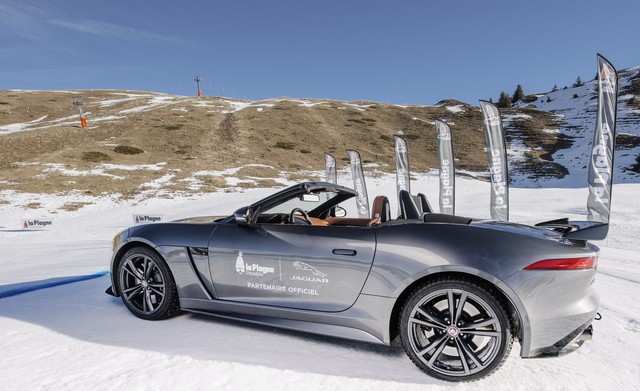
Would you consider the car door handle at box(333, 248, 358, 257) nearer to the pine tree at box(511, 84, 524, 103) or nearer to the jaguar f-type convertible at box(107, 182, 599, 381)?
the jaguar f-type convertible at box(107, 182, 599, 381)

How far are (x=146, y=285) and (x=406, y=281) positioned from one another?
94.6 inches

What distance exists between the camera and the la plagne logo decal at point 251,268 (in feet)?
9.30

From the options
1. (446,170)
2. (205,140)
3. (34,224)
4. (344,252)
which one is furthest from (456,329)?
(205,140)

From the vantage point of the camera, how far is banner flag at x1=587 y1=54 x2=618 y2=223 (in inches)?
328

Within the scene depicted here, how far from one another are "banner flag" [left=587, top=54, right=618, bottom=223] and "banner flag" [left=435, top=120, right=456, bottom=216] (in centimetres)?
471

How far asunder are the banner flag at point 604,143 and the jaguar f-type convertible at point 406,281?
7.54 meters

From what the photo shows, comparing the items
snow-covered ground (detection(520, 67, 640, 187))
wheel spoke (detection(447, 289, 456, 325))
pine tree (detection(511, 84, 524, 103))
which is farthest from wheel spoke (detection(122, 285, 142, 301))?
pine tree (detection(511, 84, 524, 103))

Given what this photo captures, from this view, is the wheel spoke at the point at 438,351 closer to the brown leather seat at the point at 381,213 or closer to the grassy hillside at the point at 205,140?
the brown leather seat at the point at 381,213

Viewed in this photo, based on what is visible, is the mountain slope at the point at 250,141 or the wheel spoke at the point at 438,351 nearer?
the wheel spoke at the point at 438,351

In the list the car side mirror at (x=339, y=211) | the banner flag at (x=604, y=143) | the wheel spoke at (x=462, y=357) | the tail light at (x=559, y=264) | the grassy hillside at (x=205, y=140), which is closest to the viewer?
the tail light at (x=559, y=264)

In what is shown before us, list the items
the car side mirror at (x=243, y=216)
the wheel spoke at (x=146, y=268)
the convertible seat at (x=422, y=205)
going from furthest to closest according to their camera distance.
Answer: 1. the convertible seat at (x=422, y=205)
2. the wheel spoke at (x=146, y=268)
3. the car side mirror at (x=243, y=216)

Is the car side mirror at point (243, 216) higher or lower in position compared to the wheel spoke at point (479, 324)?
higher

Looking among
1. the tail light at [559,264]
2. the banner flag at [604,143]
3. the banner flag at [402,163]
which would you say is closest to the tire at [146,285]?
the tail light at [559,264]

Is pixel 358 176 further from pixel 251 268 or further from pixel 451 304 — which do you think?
pixel 451 304
